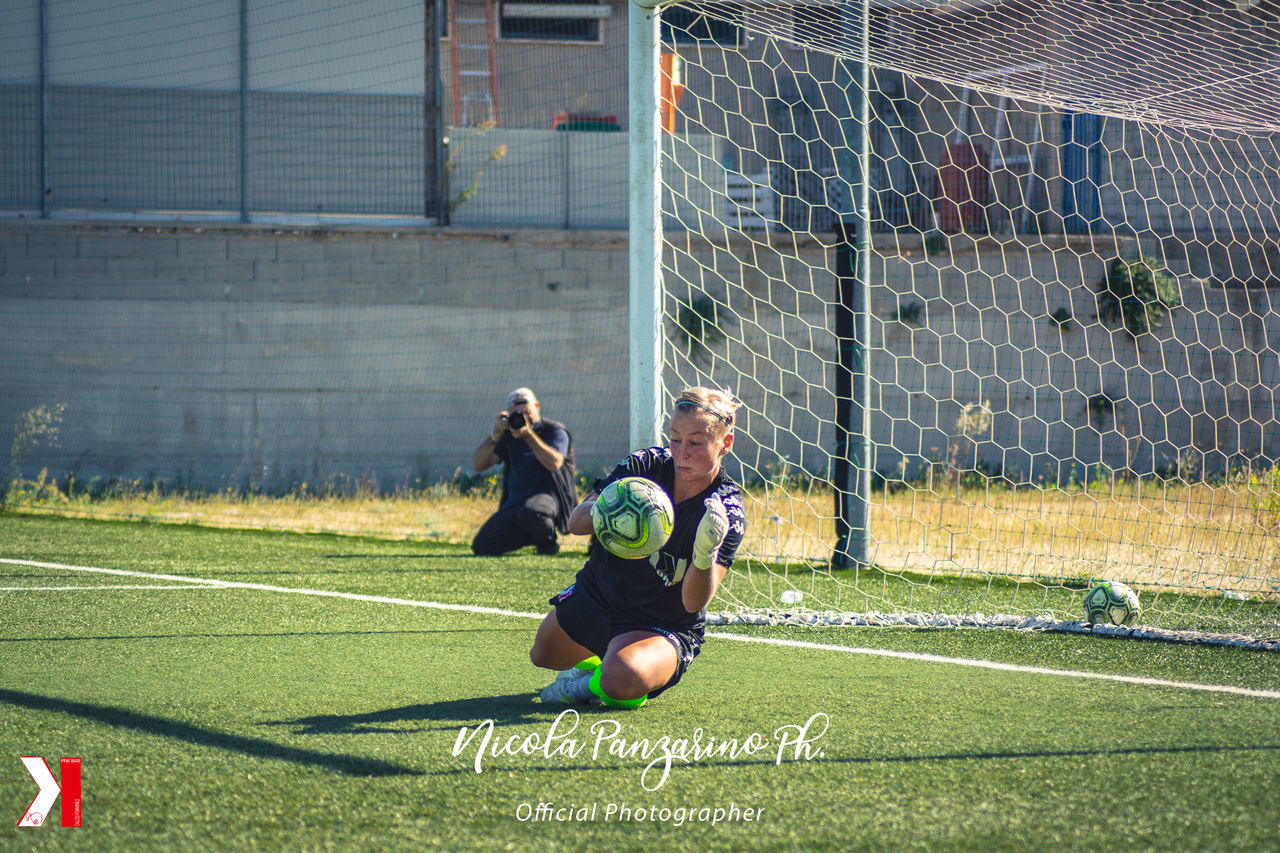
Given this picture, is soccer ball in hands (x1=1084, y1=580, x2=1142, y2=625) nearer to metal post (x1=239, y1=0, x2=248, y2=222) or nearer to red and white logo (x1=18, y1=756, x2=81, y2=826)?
red and white logo (x1=18, y1=756, x2=81, y2=826)

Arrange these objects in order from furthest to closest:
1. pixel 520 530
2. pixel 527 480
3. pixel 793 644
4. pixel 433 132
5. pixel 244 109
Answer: pixel 433 132 < pixel 244 109 < pixel 527 480 < pixel 520 530 < pixel 793 644

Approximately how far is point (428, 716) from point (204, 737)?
2.45 feet

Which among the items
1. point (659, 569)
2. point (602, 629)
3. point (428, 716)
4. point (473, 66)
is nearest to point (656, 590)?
point (659, 569)

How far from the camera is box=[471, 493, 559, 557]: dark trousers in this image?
8.33m

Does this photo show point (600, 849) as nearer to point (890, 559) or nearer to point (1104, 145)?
point (890, 559)

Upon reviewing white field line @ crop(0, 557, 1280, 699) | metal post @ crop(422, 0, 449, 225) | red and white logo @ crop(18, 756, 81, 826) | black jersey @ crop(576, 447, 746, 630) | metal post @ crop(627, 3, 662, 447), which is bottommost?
white field line @ crop(0, 557, 1280, 699)

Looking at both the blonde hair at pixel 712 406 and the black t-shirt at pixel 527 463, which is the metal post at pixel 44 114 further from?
the blonde hair at pixel 712 406

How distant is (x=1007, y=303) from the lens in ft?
45.9

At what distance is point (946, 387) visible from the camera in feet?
44.5

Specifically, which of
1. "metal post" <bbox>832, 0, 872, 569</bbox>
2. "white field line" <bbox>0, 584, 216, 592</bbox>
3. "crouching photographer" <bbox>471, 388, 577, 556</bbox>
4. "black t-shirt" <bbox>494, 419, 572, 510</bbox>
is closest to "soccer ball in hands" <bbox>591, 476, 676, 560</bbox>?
"white field line" <bbox>0, 584, 216, 592</bbox>

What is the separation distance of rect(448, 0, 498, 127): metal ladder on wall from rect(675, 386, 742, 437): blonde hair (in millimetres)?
11037

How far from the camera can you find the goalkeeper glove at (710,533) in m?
3.61

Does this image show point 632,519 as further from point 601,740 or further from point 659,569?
point 601,740

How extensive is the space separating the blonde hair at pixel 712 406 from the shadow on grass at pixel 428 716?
1232mm
